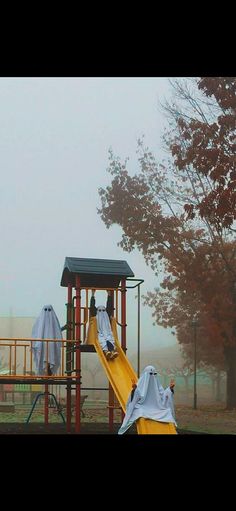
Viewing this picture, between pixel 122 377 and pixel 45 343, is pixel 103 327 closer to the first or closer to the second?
pixel 45 343

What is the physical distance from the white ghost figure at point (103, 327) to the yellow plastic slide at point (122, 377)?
7 cm

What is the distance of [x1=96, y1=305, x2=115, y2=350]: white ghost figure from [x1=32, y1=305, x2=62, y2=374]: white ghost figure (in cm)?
63

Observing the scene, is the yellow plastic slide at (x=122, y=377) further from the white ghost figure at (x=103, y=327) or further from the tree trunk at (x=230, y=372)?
the tree trunk at (x=230, y=372)

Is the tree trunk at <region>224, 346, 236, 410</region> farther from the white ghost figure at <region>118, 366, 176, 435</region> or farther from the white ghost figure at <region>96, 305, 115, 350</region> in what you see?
the white ghost figure at <region>118, 366, 176, 435</region>

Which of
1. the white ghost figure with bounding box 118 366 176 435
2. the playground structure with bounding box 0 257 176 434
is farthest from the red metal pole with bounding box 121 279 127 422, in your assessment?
the white ghost figure with bounding box 118 366 176 435

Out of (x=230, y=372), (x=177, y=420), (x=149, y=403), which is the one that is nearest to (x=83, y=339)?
(x=149, y=403)

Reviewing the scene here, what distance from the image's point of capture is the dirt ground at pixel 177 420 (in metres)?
11.8

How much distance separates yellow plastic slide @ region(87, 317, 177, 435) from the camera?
9195 millimetres

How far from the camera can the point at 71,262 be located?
38.4ft

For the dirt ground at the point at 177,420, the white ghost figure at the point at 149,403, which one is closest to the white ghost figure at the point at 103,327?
the dirt ground at the point at 177,420

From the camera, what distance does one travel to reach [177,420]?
15.4m
